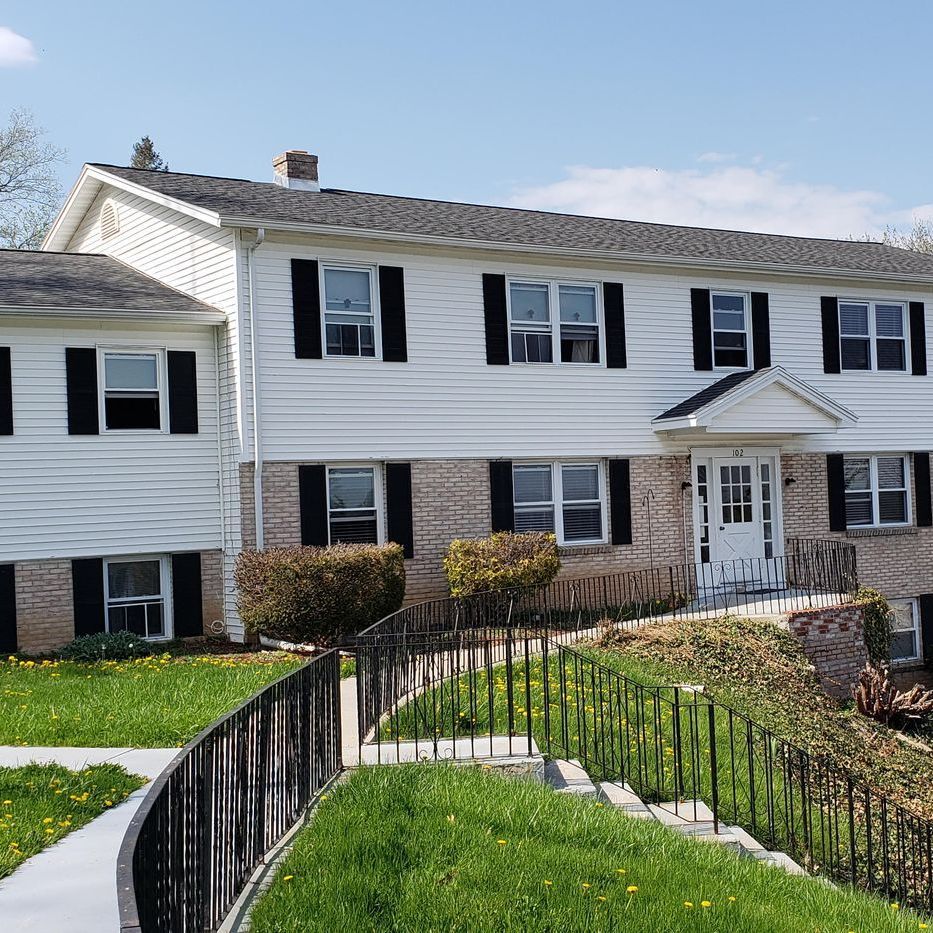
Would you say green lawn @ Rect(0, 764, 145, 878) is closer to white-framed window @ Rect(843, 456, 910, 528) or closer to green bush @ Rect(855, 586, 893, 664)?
green bush @ Rect(855, 586, 893, 664)

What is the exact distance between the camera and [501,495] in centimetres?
1906

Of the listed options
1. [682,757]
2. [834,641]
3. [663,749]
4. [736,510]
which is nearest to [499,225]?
[736,510]

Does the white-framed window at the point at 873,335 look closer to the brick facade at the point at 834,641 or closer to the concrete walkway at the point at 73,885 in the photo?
the brick facade at the point at 834,641

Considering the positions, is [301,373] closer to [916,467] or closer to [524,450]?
[524,450]

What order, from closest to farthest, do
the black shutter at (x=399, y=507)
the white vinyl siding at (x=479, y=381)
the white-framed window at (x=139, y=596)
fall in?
the white-framed window at (x=139, y=596) < the white vinyl siding at (x=479, y=381) < the black shutter at (x=399, y=507)

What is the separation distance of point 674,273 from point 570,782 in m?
13.9

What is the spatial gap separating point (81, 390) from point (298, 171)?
6.81 m

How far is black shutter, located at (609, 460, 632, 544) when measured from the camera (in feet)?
65.8

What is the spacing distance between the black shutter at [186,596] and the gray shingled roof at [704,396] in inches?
329

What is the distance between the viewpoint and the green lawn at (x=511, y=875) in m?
5.71

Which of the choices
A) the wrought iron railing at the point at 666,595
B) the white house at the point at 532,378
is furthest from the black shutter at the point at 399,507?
the wrought iron railing at the point at 666,595

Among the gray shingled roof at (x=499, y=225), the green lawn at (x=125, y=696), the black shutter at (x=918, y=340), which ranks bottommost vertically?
the green lawn at (x=125, y=696)

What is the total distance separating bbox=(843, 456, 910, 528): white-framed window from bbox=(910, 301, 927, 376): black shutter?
6.07ft

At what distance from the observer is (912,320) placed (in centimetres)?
2350
